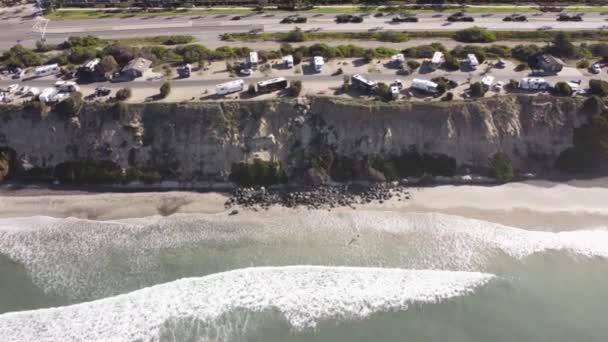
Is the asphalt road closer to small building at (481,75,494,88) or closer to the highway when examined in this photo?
the highway

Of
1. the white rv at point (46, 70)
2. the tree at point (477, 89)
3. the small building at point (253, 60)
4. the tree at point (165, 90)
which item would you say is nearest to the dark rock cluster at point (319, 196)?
the tree at point (165, 90)

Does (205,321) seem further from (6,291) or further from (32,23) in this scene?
(32,23)

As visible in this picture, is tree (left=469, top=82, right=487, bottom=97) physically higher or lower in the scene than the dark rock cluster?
higher

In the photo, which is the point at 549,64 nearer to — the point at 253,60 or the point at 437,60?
the point at 437,60

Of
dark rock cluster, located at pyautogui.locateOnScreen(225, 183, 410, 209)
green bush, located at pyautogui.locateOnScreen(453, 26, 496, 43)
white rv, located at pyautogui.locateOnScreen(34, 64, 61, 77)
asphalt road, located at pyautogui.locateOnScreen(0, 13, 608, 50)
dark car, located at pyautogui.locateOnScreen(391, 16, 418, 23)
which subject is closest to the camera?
dark rock cluster, located at pyautogui.locateOnScreen(225, 183, 410, 209)

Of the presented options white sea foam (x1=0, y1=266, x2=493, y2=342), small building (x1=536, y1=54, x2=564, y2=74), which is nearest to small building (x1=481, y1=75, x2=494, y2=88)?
small building (x1=536, y1=54, x2=564, y2=74)

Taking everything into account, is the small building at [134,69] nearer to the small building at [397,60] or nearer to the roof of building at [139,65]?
the roof of building at [139,65]

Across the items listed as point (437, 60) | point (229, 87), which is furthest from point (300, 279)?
point (437, 60)
